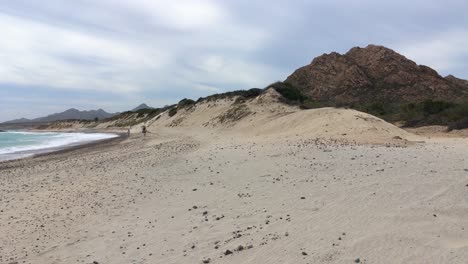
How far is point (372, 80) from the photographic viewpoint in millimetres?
57781

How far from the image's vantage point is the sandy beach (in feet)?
18.2

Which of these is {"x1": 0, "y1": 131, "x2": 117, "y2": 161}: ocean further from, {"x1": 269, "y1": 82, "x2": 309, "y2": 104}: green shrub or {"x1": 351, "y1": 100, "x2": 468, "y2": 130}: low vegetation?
{"x1": 351, "y1": 100, "x2": 468, "y2": 130}: low vegetation

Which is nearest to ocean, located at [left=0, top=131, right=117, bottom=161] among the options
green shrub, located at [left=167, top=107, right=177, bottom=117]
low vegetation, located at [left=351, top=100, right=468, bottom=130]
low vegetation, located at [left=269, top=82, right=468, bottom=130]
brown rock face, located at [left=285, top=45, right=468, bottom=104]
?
green shrub, located at [left=167, top=107, right=177, bottom=117]

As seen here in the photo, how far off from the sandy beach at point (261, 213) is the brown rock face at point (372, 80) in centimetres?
4175

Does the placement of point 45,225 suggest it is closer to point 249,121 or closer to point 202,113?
point 249,121

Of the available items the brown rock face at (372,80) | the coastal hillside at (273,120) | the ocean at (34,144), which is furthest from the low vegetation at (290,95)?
the ocean at (34,144)

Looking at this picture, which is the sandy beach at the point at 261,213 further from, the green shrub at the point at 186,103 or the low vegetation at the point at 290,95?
the green shrub at the point at 186,103

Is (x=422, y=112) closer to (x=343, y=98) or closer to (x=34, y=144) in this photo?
(x=343, y=98)

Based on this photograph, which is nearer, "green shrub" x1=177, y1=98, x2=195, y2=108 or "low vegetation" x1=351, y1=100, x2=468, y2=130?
"low vegetation" x1=351, y1=100, x2=468, y2=130

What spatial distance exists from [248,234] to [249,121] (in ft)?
88.0

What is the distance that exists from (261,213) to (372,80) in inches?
2142

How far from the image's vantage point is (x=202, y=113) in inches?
1930

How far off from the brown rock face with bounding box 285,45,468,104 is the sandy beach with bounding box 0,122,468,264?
41.8 metres

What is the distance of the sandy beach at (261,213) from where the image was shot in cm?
555
